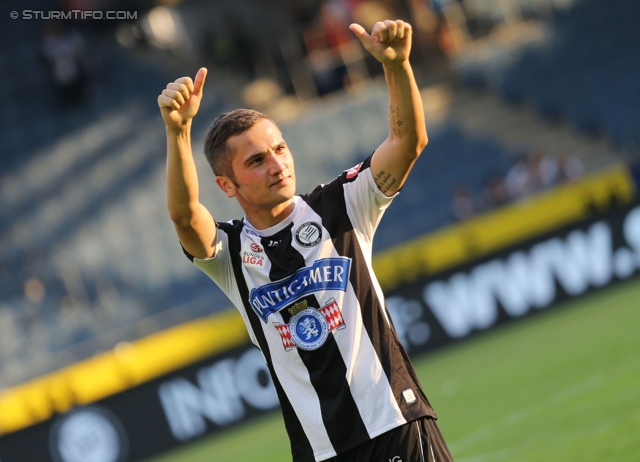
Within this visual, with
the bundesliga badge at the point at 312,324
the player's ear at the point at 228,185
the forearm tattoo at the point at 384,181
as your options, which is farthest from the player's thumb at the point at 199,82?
the bundesliga badge at the point at 312,324

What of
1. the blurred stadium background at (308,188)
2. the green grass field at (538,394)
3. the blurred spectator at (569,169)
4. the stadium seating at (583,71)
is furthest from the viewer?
the stadium seating at (583,71)

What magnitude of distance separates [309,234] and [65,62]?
15824mm

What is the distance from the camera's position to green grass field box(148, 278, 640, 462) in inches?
284

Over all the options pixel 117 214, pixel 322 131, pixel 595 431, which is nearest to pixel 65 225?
pixel 117 214

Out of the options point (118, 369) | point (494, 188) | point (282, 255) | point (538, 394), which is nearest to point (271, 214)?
point (282, 255)

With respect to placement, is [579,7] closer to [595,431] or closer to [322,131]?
[322,131]

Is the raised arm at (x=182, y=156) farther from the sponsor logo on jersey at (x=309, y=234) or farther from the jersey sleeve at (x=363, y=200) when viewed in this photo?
the jersey sleeve at (x=363, y=200)

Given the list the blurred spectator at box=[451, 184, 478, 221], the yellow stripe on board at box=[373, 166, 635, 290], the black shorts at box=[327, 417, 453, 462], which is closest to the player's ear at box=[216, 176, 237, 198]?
the black shorts at box=[327, 417, 453, 462]

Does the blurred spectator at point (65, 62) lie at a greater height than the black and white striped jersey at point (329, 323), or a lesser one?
greater

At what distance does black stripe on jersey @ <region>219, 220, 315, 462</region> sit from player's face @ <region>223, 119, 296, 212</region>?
0.84ft

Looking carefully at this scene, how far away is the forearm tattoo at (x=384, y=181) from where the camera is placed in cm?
357

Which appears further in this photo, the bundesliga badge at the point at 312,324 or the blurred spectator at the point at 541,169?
the blurred spectator at the point at 541,169

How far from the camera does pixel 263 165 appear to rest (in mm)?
3604

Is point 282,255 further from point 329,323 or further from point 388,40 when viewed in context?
point 388,40
